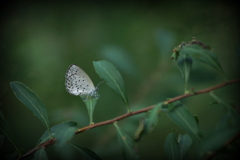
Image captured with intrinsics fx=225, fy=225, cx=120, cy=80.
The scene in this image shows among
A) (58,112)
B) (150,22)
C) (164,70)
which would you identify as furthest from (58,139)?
(150,22)

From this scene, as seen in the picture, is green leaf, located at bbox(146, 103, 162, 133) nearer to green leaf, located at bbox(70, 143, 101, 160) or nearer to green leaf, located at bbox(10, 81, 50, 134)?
green leaf, located at bbox(70, 143, 101, 160)

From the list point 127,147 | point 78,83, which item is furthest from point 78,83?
point 127,147

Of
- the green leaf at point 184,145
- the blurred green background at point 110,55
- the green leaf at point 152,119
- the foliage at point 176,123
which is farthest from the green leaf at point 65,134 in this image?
the blurred green background at point 110,55

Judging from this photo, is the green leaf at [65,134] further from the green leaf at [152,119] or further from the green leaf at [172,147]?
the green leaf at [172,147]

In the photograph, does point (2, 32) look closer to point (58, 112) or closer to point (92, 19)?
point (92, 19)

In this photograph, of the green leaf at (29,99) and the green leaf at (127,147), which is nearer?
the green leaf at (127,147)

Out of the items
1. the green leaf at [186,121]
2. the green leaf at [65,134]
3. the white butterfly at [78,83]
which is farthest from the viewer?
the white butterfly at [78,83]
